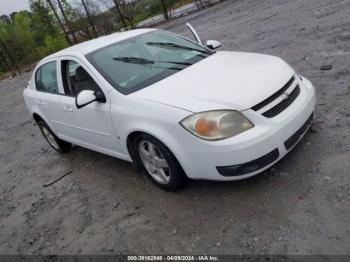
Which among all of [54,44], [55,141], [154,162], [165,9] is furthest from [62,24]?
[154,162]

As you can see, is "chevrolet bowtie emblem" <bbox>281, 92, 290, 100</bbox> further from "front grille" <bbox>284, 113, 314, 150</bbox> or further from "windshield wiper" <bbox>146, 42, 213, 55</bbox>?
"windshield wiper" <bbox>146, 42, 213, 55</bbox>

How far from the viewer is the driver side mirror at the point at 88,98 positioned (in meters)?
3.67

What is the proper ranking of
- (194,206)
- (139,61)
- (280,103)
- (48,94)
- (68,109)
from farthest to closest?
(48,94) < (68,109) < (139,61) < (194,206) < (280,103)

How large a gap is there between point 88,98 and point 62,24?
33.5m

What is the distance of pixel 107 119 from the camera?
3775 millimetres

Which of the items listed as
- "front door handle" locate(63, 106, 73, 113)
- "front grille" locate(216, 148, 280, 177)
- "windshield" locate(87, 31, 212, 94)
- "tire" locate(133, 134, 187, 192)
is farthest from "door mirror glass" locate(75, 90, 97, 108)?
"front grille" locate(216, 148, 280, 177)

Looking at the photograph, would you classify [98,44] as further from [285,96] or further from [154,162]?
[285,96]

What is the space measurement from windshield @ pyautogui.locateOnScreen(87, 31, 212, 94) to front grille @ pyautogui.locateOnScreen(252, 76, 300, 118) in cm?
114

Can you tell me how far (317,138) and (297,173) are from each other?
0.67m

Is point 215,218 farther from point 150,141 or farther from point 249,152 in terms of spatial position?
point 150,141

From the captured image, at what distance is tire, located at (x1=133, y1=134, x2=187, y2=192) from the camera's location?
330cm

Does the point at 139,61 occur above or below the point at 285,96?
above

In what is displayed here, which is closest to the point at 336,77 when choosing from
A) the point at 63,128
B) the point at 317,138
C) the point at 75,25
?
the point at 317,138

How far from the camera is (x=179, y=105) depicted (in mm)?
3131
